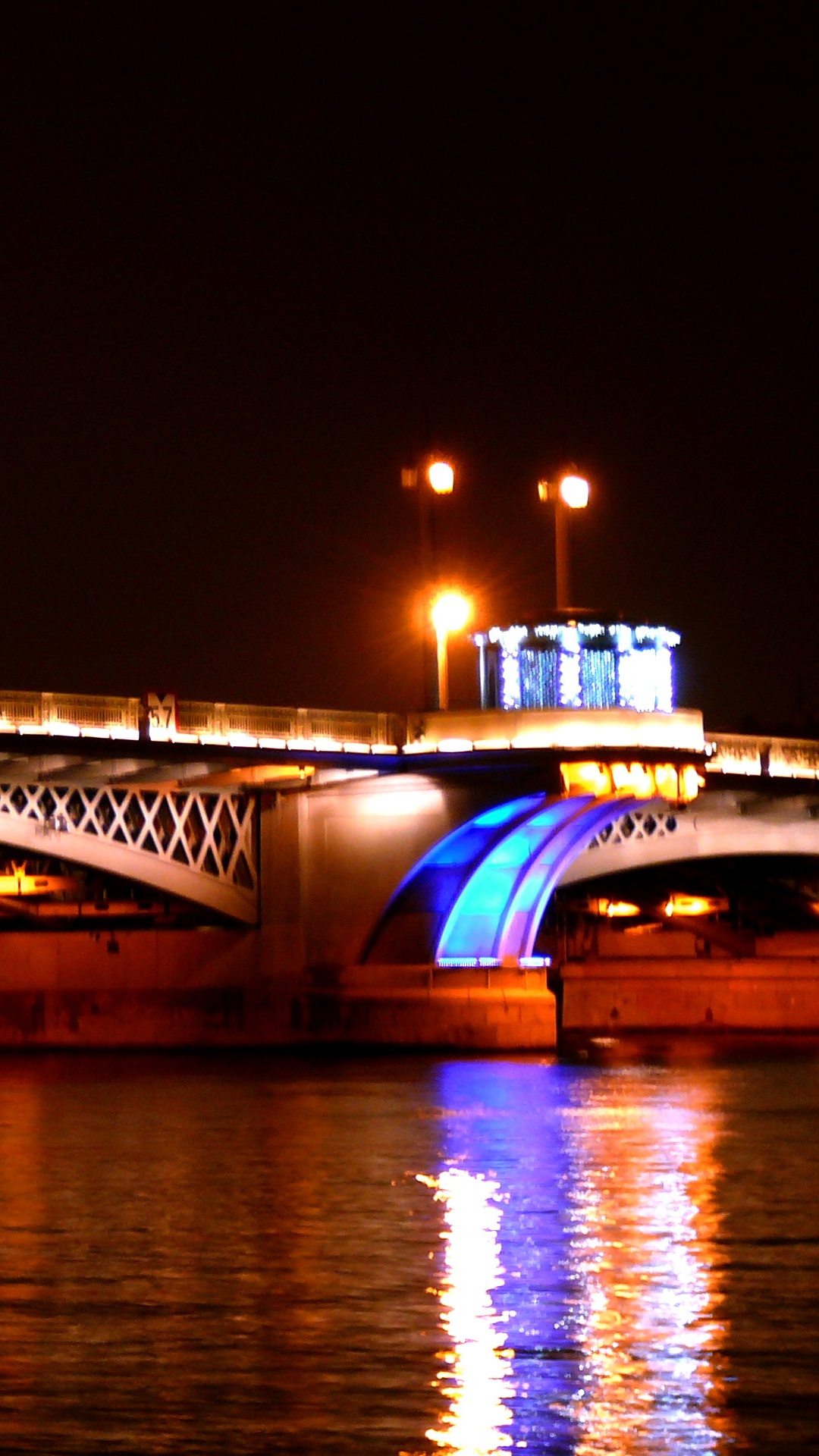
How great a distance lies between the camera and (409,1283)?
59.4 feet

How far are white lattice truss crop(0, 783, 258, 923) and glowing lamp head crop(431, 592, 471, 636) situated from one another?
5821 millimetres

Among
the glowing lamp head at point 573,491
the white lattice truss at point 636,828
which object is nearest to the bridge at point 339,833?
the white lattice truss at point 636,828

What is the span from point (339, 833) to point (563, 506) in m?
8.84

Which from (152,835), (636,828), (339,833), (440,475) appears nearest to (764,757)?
(636,828)

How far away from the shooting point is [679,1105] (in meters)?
38.9

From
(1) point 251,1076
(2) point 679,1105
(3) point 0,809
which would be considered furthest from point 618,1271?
(3) point 0,809

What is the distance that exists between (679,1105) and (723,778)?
22059 mm

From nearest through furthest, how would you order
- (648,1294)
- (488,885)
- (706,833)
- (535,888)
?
(648,1294), (488,885), (535,888), (706,833)

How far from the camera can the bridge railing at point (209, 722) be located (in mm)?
47562

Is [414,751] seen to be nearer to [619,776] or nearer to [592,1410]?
[619,776]

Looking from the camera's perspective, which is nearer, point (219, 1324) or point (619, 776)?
point (219, 1324)

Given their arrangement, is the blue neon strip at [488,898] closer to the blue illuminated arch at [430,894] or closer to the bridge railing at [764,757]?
the blue illuminated arch at [430,894]

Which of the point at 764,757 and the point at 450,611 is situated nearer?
the point at 450,611

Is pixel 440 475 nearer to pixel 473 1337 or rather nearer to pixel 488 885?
pixel 488 885
